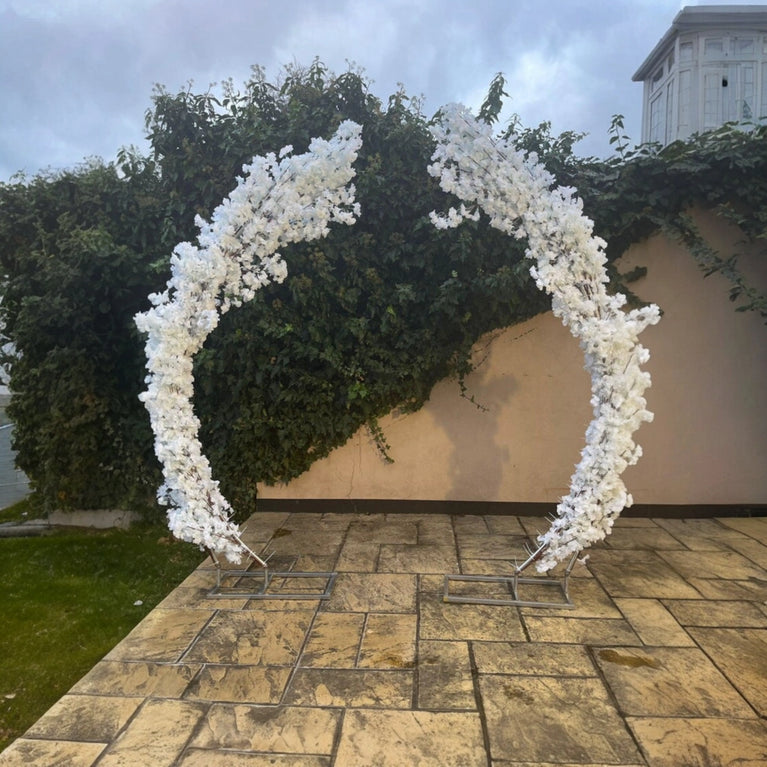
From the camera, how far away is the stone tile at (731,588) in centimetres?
279

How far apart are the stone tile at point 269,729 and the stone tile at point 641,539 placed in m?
2.42

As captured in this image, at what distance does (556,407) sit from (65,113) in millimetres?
7827

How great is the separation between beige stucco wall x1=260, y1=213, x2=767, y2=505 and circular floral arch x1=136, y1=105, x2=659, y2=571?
1.51 metres

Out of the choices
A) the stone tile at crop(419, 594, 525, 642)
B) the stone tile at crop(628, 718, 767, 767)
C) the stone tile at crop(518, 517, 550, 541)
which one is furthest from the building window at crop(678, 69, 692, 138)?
the stone tile at crop(628, 718, 767, 767)

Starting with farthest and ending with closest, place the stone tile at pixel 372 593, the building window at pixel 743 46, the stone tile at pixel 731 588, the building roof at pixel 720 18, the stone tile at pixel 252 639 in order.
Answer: the building window at pixel 743 46 → the building roof at pixel 720 18 → the stone tile at pixel 731 588 → the stone tile at pixel 372 593 → the stone tile at pixel 252 639

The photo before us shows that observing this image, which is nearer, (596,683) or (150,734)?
(150,734)

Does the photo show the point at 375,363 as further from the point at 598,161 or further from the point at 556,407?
the point at 598,161

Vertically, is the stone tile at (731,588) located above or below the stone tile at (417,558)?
below

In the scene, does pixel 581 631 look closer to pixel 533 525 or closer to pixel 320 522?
pixel 533 525

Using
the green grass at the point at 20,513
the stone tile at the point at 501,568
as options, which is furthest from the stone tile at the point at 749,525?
the green grass at the point at 20,513

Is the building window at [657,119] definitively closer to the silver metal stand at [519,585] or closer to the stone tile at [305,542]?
the silver metal stand at [519,585]

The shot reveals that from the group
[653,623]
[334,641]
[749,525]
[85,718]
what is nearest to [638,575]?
[653,623]

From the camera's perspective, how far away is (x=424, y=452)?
4.26 m

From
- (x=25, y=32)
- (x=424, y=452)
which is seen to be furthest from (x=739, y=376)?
(x=25, y=32)
